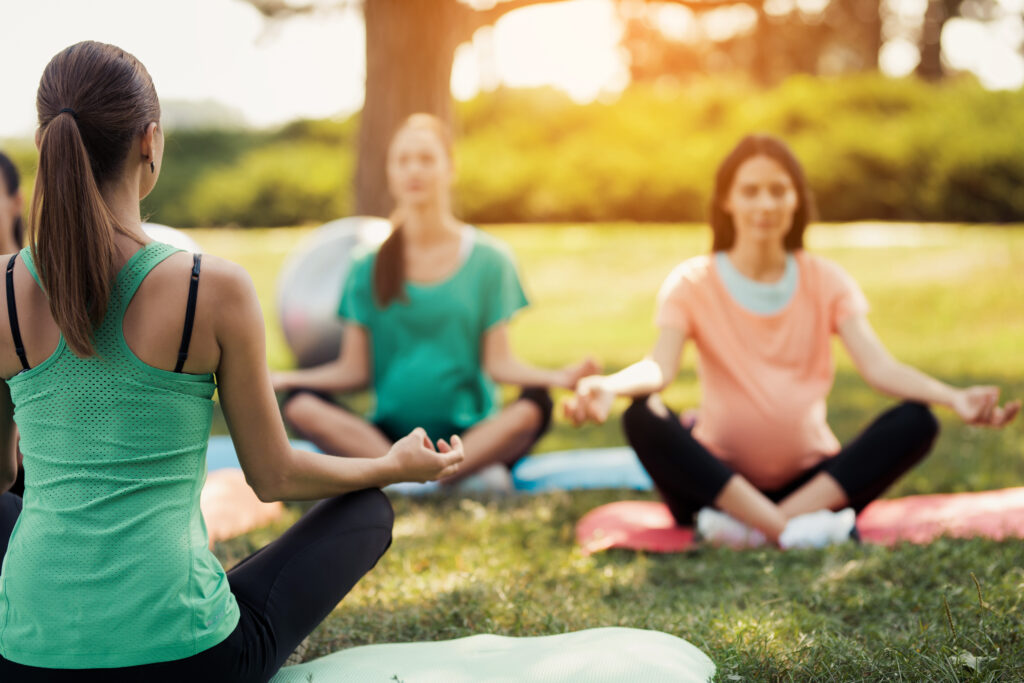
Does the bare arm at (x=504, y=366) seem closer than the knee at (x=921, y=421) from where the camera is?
No

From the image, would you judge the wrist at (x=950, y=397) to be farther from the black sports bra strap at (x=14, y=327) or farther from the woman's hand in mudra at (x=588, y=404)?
the black sports bra strap at (x=14, y=327)

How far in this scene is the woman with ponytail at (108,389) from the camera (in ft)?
6.05

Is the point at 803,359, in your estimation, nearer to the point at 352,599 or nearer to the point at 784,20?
the point at 352,599

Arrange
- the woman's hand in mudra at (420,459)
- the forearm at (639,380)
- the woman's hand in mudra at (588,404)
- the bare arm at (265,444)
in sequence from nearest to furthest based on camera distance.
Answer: the bare arm at (265,444), the woman's hand in mudra at (420,459), the woman's hand in mudra at (588,404), the forearm at (639,380)

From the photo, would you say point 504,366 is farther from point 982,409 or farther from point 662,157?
point 662,157

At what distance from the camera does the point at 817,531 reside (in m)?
3.45

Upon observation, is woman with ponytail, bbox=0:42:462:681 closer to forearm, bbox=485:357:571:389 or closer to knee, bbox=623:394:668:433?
knee, bbox=623:394:668:433

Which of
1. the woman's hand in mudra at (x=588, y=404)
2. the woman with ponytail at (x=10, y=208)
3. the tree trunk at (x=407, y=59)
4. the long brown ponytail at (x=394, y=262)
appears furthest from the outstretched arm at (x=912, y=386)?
the tree trunk at (x=407, y=59)

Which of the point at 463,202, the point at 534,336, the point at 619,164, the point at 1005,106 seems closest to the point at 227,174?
the point at 463,202

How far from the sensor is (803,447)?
3730mm

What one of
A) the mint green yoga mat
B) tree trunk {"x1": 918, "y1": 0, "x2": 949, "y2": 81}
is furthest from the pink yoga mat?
tree trunk {"x1": 918, "y1": 0, "x2": 949, "y2": 81}

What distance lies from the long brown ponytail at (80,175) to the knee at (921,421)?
8.78 feet

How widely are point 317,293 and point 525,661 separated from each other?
4971 mm

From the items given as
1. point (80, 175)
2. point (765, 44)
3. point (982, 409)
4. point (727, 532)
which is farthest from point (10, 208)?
point (765, 44)
